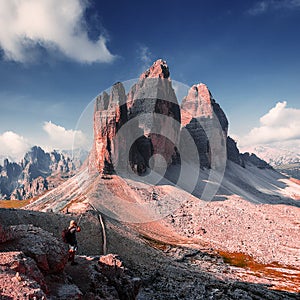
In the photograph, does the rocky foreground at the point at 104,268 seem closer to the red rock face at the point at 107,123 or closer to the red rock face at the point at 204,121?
the red rock face at the point at 107,123

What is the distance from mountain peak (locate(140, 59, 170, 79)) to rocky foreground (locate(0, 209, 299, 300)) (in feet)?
259

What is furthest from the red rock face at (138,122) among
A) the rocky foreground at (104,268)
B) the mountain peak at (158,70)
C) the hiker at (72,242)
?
the hiker at (72,242)

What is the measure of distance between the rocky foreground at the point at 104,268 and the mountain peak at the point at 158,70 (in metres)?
79.1

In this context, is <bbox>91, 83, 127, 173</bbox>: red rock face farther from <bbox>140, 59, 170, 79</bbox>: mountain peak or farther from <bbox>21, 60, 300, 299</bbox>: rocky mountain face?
<bbox>140, 59, 170, 79</bbox>: mountain peak

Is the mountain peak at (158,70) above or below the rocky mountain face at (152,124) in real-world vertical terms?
above

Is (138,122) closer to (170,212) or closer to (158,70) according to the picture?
(158,70)

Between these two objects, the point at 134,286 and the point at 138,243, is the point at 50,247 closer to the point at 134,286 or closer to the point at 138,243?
the point at 134,286

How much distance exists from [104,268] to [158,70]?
11040 cm

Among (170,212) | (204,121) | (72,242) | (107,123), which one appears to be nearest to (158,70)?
(107,123)

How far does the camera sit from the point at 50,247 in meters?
14.6

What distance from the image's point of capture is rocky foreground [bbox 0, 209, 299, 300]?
461 inches

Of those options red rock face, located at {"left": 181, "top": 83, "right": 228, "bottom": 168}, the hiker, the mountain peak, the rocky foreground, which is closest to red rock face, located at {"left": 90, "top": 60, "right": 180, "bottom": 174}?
the mountain peak

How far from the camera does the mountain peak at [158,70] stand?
115637 millimetres

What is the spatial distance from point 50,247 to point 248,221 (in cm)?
6232
